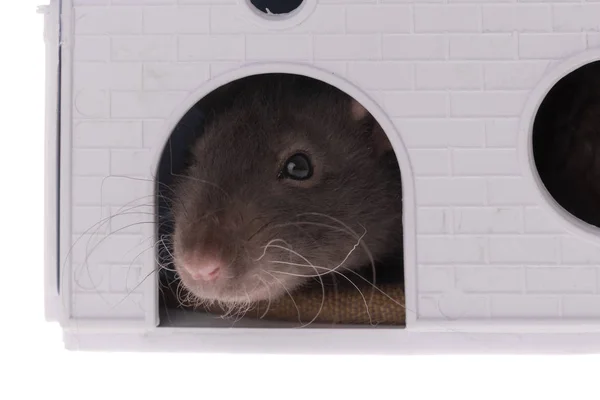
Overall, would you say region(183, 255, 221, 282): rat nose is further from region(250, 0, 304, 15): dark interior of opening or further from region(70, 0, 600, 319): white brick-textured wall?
region(250, 0, 304, 15): dark interior of opening

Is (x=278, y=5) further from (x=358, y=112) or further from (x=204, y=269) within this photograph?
(x=204, y=269)

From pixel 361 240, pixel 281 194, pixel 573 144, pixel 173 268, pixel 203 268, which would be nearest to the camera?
pixel 203 268

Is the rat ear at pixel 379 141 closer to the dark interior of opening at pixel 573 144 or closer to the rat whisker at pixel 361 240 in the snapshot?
the rat whisker at pixel 361 240

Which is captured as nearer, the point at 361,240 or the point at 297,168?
the point at 297,168

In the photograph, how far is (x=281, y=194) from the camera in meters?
2.12

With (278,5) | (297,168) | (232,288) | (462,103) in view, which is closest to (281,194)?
(297,168)

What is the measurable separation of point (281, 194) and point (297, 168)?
0.12 m

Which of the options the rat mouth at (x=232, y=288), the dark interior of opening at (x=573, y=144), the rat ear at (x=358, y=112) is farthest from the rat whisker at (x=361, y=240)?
the dark interior of opening at (x=573, y=144)

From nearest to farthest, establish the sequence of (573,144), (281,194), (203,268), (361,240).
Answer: (203,268)
(281,194)
(361,240)
(573,144)

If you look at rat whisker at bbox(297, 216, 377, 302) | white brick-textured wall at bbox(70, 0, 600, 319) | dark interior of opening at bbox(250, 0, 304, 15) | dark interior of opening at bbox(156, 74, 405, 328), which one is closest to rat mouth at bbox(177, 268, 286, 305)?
dark interior of opening at bbox(156, 74, 405, 328)

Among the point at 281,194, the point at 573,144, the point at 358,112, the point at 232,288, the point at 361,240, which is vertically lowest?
the point at 232,288

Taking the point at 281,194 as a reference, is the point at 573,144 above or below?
above

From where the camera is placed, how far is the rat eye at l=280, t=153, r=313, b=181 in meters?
2.18

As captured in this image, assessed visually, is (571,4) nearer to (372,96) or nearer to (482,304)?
(372,96)
